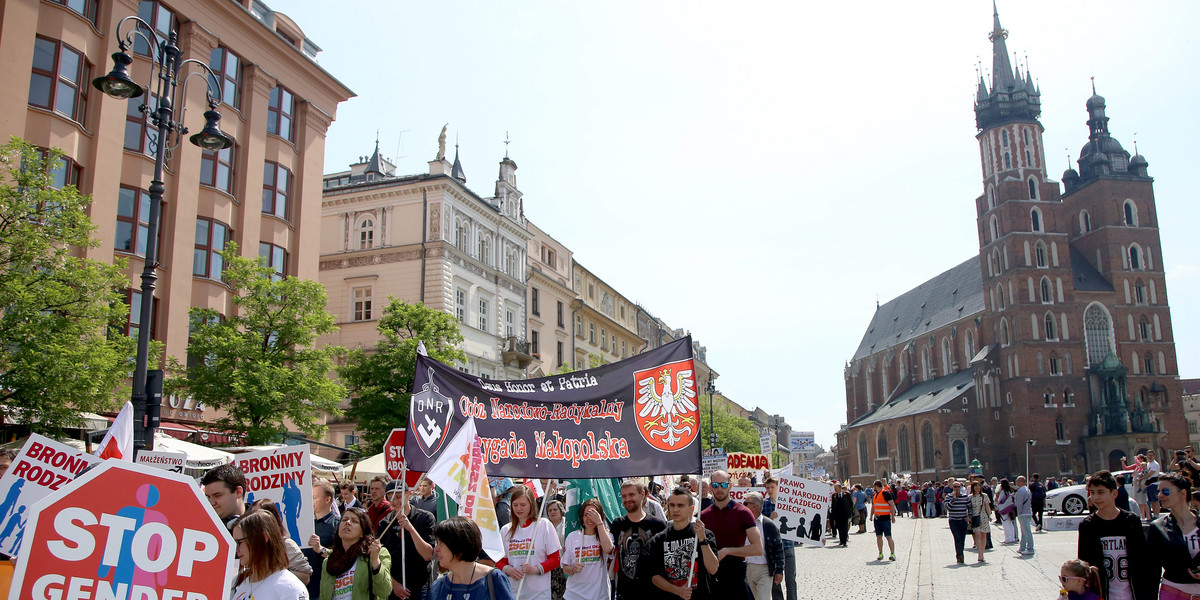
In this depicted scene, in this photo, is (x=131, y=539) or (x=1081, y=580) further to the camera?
(x=1081, y=580)

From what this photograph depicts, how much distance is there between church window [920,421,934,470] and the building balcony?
53112mm

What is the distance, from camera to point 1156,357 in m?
80.8

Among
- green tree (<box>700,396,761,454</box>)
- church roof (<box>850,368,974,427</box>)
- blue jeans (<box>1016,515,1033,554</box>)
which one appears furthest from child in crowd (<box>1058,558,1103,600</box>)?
church roof (<box>850,368,974,427</box>)

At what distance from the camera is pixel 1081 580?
6.23 metres

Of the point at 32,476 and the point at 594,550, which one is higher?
the point at 32,476

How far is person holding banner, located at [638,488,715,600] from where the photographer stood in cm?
716

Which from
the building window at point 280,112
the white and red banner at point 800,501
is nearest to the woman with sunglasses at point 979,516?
the white and red banner at point 800,501

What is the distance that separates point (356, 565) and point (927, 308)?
105m

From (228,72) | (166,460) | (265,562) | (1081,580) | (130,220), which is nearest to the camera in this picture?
(265,562)

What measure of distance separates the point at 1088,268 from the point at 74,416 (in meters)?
88.2

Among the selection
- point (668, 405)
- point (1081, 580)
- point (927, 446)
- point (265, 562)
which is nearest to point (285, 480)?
point (668, 405)

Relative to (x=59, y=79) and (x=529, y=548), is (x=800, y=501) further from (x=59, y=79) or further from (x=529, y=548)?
(x=59, y=79)

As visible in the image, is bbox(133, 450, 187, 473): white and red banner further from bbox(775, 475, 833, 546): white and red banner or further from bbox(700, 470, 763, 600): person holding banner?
bbox(775, 475, 833, 546): white and red banner

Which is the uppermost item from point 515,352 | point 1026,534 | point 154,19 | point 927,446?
point 154,19
